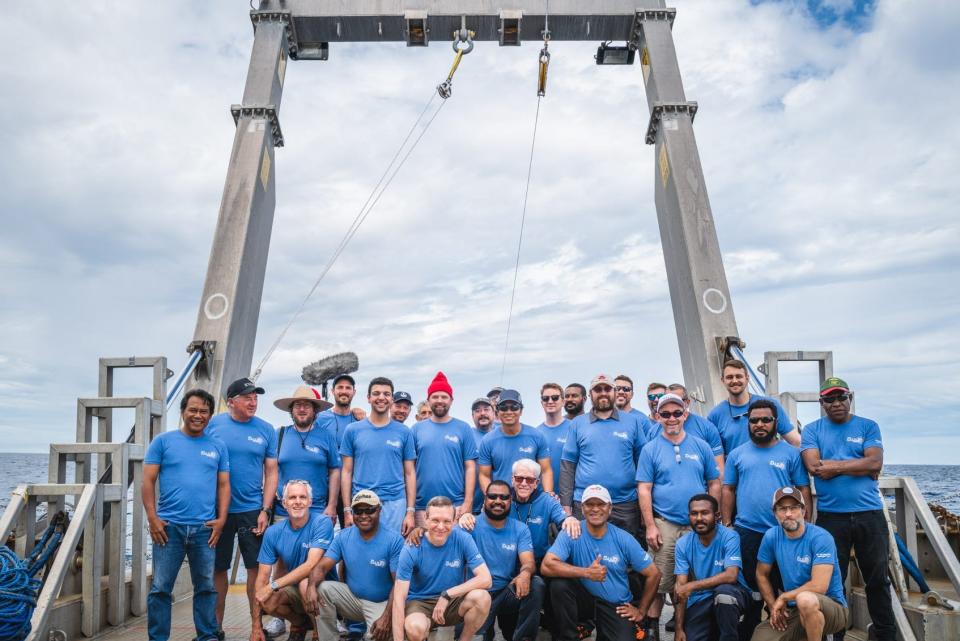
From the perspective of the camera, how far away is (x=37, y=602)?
5168mm

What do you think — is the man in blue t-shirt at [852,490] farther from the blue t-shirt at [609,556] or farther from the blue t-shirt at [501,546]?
the blue t-shirt at [501,546]

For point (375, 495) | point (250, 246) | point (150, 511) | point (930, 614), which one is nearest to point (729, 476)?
point (930, 614)

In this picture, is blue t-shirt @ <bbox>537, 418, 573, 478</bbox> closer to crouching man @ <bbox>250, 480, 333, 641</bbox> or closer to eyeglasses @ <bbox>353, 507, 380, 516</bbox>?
eyeglasses @ <bbox>353, 507, 380, 516</bbox>

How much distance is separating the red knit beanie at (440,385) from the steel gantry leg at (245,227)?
A: 292 centimetres

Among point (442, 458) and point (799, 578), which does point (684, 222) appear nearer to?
point (442, 458)

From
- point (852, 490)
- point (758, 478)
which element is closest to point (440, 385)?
point (758, 478)

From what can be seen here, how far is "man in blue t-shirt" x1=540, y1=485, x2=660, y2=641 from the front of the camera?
16.8ft

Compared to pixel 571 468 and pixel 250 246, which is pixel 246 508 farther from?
pixel 250 246

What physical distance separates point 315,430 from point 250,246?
11.7 ft

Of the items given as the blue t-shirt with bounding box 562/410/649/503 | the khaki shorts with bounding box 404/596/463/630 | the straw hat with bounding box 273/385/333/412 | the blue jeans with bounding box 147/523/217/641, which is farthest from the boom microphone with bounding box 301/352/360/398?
the khaki shorts with bounding box 404/596/463/630

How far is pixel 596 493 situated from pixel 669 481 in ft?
1.97

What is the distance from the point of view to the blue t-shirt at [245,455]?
559cm

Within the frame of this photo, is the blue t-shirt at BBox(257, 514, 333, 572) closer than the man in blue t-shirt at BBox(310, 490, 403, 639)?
No

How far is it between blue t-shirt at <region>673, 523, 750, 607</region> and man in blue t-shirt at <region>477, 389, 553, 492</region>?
1.03m
